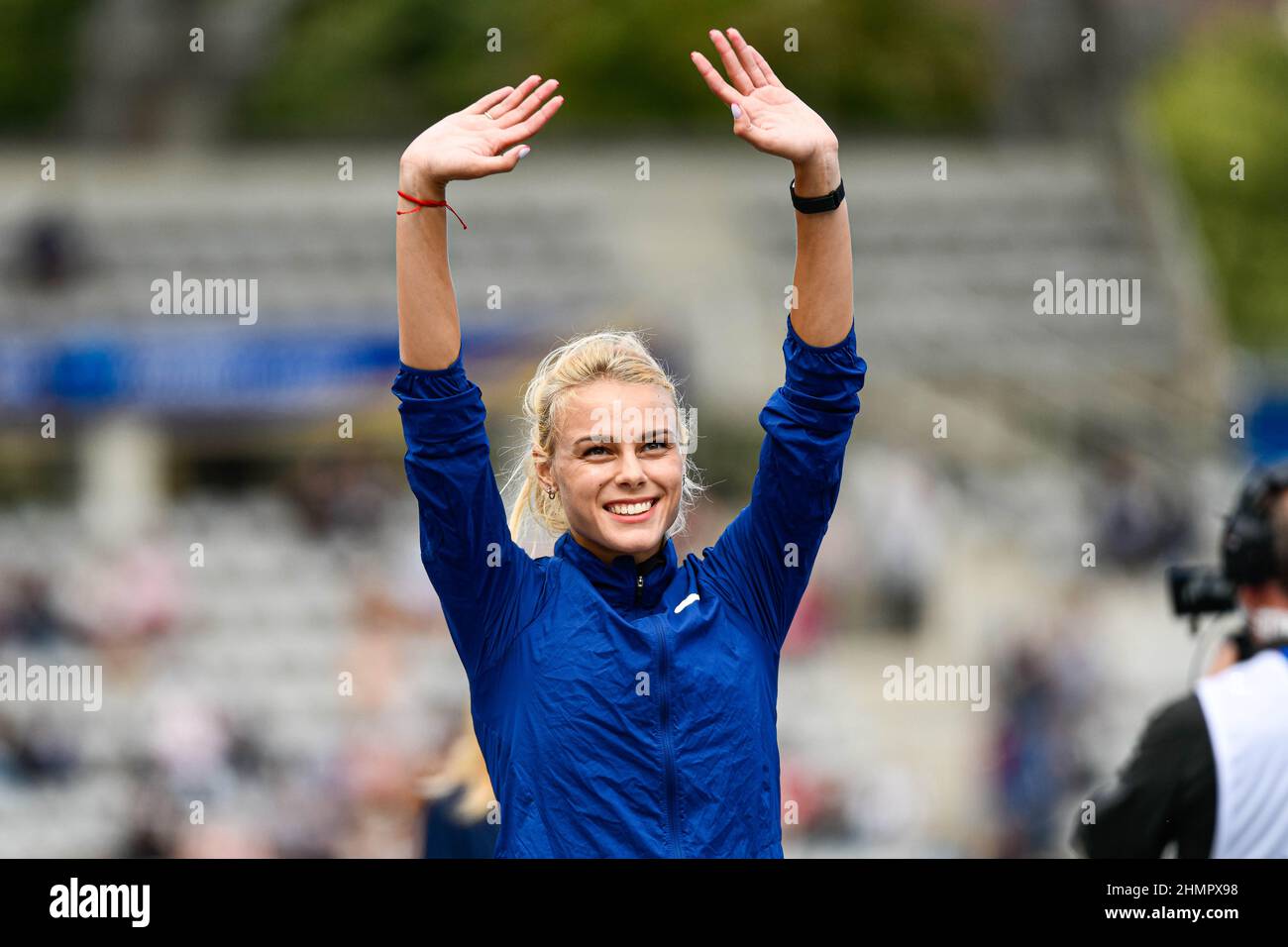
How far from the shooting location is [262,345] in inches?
868

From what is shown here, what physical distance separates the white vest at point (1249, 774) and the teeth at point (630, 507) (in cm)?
148

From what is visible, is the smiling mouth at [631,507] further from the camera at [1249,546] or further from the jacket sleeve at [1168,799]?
the camera at [1249,546]

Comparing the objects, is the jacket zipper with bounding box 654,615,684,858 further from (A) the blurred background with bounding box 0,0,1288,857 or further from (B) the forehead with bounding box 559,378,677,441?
(A) the blurred background with bounding box 0,0,1288,857

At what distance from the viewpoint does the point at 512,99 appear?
10.1ft

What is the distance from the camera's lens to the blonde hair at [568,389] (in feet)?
10.5

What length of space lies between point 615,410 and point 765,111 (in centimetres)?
53

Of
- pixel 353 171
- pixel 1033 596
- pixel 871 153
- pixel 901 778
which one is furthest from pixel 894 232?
pixel 901 778

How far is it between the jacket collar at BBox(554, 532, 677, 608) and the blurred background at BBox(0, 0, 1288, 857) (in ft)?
6.15

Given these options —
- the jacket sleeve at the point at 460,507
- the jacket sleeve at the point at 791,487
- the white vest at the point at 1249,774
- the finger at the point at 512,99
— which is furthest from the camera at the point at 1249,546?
the finger at the point at 512,99

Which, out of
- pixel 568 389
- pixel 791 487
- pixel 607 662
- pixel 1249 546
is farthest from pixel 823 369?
pixel 1249 546

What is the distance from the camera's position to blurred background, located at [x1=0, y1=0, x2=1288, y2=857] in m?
13.2
